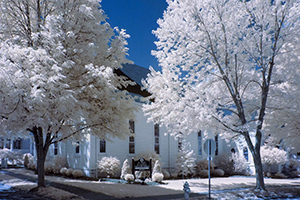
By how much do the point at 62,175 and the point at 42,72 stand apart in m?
12.1

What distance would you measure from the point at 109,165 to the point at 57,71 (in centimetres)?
1046

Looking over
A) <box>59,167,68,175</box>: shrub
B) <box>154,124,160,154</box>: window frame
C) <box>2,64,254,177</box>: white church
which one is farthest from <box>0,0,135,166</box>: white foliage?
<box>154,124,160,154</box>: window frame

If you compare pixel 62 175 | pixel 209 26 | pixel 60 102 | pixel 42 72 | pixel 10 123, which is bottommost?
pixel 62 175

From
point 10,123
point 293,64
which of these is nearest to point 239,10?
point 293,64

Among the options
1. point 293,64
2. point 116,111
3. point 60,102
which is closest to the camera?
point 60,102

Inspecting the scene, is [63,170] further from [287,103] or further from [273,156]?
[273,156]

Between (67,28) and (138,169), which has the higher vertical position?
(67,28)

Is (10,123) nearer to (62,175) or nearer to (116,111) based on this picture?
(116,111)

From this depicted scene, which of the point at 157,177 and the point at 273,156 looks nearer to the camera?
the point at 157,177

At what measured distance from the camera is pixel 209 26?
12.5 meters

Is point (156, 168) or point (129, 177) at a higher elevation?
point (156, 168)

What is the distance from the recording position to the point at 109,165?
54.9 ft

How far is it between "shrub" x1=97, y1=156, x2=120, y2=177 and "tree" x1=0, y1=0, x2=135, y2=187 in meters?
6.34

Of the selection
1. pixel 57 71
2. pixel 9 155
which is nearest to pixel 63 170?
pixel 9 155
